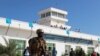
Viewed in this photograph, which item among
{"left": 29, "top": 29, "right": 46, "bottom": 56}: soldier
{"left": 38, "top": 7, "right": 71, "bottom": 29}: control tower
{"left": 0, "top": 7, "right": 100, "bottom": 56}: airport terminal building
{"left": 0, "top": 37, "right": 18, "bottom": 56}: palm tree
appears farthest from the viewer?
{"left": 38, "top": 7, "right": 71, "bottom": 29}: control tower

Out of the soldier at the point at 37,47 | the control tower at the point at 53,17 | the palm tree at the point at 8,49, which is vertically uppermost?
the control tower at the point at 53,17

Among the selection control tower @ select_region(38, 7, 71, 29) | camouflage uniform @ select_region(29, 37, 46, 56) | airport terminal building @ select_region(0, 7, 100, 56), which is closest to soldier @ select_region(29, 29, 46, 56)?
camouflage uniform @ select_region(29, 37, 46, 56)

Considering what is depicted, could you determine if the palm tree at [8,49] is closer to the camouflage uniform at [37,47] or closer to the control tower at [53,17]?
the camouflage uniform at [37,47]

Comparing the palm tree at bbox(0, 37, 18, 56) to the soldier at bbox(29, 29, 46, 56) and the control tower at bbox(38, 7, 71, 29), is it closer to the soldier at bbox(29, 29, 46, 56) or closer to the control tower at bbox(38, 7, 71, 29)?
the soldier at bbox(29, 29, 46, 56)

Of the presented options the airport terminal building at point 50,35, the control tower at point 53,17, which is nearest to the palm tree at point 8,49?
the airport terminal building at point 50,35

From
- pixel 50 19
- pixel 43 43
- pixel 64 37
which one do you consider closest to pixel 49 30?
pixel 64 37

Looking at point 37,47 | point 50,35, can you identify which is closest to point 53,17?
point 50,35

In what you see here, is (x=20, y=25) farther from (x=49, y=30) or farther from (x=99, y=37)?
(x=99, y=37)

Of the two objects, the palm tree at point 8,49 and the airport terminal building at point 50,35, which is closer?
the palm tree at point 8,49

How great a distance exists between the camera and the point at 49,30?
1341 inches

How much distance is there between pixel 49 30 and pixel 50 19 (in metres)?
34.6

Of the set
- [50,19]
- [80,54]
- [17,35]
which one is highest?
[50,19]

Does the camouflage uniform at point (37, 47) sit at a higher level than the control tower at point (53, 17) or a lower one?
lower

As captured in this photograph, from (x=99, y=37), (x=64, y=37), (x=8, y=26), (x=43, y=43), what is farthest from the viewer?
(x=99, y=37)
